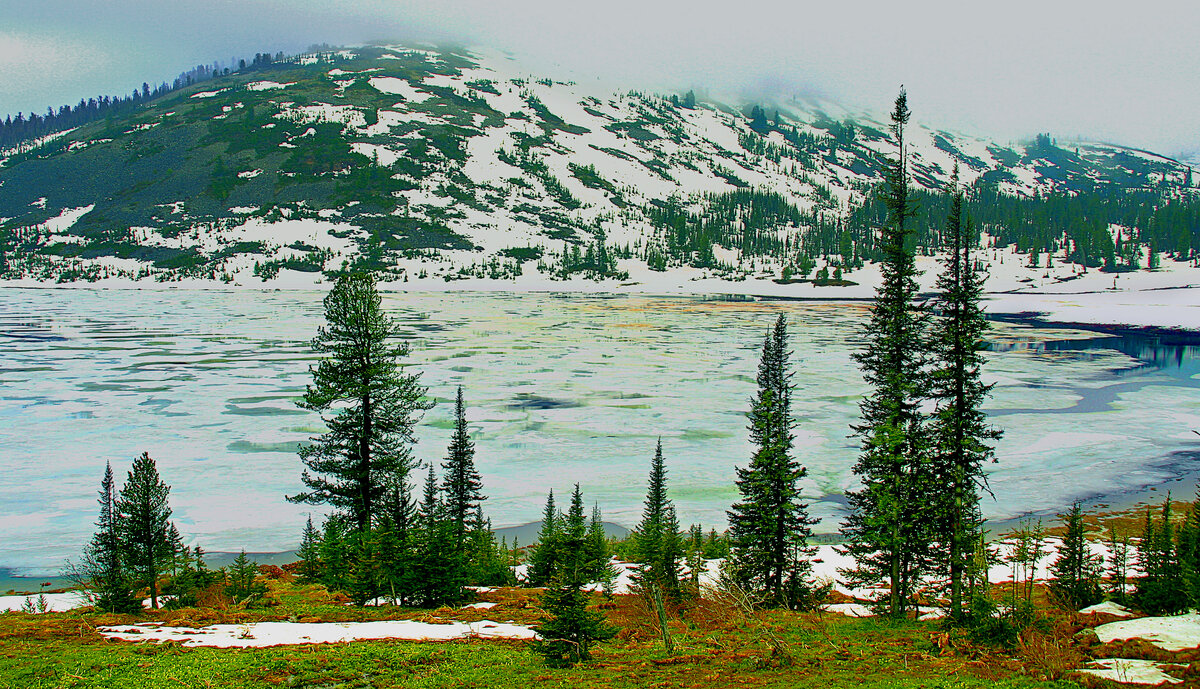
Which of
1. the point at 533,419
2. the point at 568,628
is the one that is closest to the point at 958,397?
the point at 568,628

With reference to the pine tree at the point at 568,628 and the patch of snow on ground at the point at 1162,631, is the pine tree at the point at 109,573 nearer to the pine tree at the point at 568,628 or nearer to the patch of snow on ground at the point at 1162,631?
the pine tree at the point at 568,628

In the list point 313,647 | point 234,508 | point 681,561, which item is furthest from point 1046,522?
point 234,508

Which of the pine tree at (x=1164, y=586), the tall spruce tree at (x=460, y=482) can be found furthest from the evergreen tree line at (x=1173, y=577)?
the tall spruce tree at (x=460, y=482)

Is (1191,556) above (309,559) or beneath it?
above

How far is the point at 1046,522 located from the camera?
22.9 m

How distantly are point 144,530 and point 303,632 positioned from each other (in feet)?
24.9

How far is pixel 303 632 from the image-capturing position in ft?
39.5

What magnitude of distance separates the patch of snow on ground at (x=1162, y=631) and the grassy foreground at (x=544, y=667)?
0.91 m

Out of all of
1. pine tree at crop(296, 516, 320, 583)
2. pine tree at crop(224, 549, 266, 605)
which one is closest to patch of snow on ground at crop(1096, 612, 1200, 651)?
pine tree at crop(224, 549, 266, 605)

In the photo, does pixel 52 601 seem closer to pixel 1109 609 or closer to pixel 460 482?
pixel 460 482

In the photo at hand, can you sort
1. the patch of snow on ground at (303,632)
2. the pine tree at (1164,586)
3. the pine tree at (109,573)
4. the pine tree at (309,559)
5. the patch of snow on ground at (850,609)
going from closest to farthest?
the patch of snow on ground at (303,632) < the pine tree at (1164,586) < the pine tree at (109,573) < the patch of snow on ground at (850,609) < the pine tree at (309,559)

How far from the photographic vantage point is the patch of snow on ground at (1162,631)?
9.08 metres

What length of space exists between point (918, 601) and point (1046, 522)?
10407mm

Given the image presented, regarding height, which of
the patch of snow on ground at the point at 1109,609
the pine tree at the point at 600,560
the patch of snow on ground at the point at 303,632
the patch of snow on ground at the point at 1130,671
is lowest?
the pine tree at the point at 600,560
